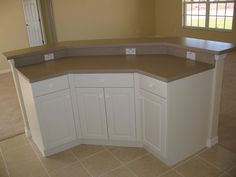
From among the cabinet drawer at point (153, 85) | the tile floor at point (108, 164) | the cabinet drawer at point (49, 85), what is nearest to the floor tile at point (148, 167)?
the tile floor at point (108, 164)

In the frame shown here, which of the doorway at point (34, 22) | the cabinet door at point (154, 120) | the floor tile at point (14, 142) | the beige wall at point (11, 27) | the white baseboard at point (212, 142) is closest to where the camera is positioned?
the cabinet door at point (154, 120)

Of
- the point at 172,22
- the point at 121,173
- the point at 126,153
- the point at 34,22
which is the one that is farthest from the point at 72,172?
the point at 172,22

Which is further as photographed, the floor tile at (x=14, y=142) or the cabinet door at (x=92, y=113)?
the floor tile at (x=14, y=142)

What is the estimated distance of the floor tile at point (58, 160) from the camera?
2.47 m

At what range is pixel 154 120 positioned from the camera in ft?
7.62

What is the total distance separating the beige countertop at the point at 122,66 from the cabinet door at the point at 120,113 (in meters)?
0.24

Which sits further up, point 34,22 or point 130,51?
point 34,22

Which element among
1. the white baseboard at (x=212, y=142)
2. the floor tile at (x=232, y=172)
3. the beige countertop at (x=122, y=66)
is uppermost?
the beige countertop at (x=122, y=66)

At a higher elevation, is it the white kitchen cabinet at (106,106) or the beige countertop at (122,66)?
the beige countertop at (122,66)

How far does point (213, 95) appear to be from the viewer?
2393mm

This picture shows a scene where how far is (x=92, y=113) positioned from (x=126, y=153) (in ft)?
1.82

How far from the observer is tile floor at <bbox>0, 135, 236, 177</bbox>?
89.8 inches

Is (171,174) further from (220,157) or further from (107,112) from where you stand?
(107,112)

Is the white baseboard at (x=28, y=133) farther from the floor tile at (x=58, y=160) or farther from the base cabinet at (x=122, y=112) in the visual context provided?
the floor tile at (x=58, y=160)
